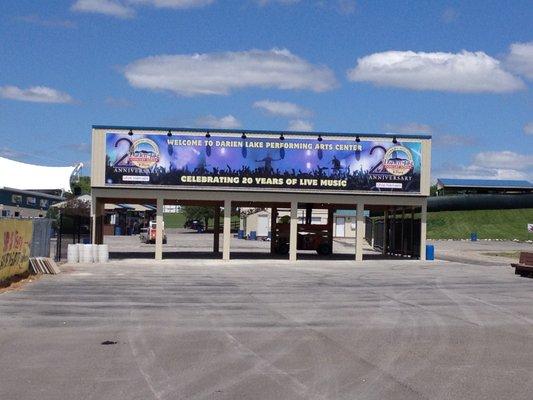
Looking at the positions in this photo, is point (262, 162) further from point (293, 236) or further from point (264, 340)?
point (264, 340)

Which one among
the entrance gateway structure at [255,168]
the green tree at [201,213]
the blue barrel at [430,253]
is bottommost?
the blue barrel at [430,253]

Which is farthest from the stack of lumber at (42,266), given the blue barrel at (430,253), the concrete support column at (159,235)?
the blue barrel at (430,253)

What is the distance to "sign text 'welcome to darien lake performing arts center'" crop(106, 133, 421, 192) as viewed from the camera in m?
41.0

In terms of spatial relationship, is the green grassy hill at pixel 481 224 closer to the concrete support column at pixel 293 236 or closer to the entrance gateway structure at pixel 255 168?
the entrance gateway structure at pixel 255 168

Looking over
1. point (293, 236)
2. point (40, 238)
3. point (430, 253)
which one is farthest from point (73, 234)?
point (430, 253)

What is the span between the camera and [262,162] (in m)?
41.5

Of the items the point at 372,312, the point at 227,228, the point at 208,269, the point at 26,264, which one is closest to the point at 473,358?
the point at 372,312

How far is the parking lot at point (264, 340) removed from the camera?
9.95 m

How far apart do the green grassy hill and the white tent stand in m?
50.9

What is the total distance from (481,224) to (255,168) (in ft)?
197

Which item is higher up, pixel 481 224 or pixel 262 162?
pixel 262 162

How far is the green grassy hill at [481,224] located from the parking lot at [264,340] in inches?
2558

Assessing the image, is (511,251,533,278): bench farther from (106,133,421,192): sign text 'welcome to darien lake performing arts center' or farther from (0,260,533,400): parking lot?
(106,133,421,192): sign text 'welcome to darien lake performing arts center'

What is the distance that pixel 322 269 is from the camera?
35688 millimetres
